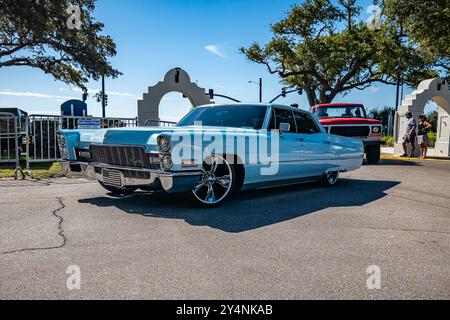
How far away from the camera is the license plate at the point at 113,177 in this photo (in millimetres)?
4973

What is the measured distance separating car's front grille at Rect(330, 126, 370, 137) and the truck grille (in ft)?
26.6

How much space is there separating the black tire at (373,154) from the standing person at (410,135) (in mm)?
3234

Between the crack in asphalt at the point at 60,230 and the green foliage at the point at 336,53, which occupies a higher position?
the green foliage at the point at 336,53

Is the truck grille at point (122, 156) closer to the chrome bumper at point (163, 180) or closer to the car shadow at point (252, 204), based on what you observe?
the chrome bumper at point (163, 180)

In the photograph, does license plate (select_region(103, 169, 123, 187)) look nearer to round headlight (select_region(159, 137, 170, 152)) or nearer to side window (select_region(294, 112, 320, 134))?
round headlight (select_region(159, 137, 170, 152))

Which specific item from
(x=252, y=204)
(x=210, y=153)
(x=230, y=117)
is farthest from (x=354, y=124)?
(x=210, y=153)

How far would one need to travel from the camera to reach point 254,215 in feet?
15.7

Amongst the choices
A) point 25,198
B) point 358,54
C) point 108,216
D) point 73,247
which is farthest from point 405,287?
point 358,54

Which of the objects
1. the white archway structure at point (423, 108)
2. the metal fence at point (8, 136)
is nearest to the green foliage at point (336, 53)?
the white archway structure at point (423, 108)

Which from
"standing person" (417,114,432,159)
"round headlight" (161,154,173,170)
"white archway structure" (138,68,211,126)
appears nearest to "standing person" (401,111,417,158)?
"standing person" (417,114,432,159)

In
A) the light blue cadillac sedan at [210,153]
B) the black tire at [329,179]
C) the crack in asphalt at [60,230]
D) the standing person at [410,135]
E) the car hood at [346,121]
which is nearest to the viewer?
the crack in asphalt at [60,230]

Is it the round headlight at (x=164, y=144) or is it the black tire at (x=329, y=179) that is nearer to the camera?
the round headlight at (x=164, y=144)

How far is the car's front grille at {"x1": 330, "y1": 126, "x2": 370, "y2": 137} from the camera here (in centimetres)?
1173

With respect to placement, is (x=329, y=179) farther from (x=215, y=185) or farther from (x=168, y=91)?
(x=168, y=91)
